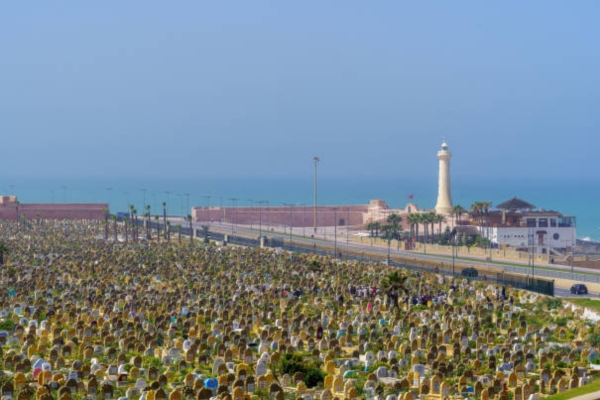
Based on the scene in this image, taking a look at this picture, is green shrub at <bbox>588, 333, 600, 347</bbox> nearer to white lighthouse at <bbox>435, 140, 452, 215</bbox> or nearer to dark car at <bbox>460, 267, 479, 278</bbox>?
dark car at <bbox>460, 267, 479, 278</bbox>

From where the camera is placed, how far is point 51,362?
109ft

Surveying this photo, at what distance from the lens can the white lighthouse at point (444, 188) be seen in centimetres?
12119

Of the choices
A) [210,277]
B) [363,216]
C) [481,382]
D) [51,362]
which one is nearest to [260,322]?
[51,362]

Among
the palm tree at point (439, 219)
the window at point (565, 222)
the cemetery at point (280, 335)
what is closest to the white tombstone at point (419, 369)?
the cemetery at point (280, 335)

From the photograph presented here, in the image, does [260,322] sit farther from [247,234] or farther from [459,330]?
[247,234]

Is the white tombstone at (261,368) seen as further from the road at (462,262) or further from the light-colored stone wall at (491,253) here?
the light-colored stone wall at (491,253)

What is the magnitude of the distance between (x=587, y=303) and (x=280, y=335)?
19.1m

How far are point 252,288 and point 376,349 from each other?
1998 cm

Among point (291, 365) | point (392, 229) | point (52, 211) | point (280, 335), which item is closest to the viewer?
point (291, 365)

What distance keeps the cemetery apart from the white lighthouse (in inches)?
2166

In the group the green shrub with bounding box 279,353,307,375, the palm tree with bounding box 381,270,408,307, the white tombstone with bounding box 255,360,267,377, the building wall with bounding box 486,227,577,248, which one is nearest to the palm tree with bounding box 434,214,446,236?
the building wall with bounding box 486,227,577,248

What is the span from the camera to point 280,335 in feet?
127

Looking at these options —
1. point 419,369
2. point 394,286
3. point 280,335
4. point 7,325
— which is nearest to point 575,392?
point 419,369

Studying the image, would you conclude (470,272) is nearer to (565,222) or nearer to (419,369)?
(419,369)
